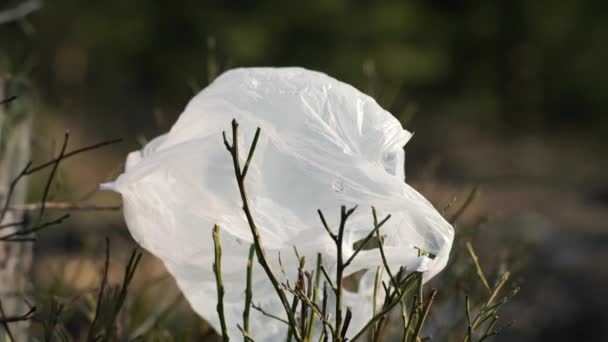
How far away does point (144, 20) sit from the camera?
846 cm

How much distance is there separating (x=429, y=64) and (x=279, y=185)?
7.33 meters

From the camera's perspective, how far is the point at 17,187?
1.76 meters

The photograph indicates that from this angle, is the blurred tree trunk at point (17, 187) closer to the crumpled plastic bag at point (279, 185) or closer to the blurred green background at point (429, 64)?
the crumpled plastic bag at point (279, 185)

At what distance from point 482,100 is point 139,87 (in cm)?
343

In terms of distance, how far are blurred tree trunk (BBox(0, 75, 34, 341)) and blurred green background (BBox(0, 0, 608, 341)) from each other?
517 centimetres

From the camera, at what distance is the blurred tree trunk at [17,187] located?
1681 millimetres

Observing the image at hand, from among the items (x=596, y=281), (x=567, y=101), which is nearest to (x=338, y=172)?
(x=596, y=281)

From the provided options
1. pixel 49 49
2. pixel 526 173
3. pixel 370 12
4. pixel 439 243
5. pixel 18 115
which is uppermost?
pixel 439 243

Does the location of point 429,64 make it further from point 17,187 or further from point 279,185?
point 279,185

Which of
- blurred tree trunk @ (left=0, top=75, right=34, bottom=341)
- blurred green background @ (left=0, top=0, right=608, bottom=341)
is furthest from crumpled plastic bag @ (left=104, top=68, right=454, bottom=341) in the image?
blurred green background @ (left=0, top=0, right=608, bottom=341)

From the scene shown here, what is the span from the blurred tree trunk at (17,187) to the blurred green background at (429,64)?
17.0 feet

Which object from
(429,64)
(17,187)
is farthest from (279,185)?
(429,64)

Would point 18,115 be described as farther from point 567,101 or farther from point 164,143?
point 567,101

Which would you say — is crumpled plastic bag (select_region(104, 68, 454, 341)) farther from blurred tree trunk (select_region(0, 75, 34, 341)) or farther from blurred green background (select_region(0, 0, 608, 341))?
blurred green background (select_region(0, 0, 608, 341))
